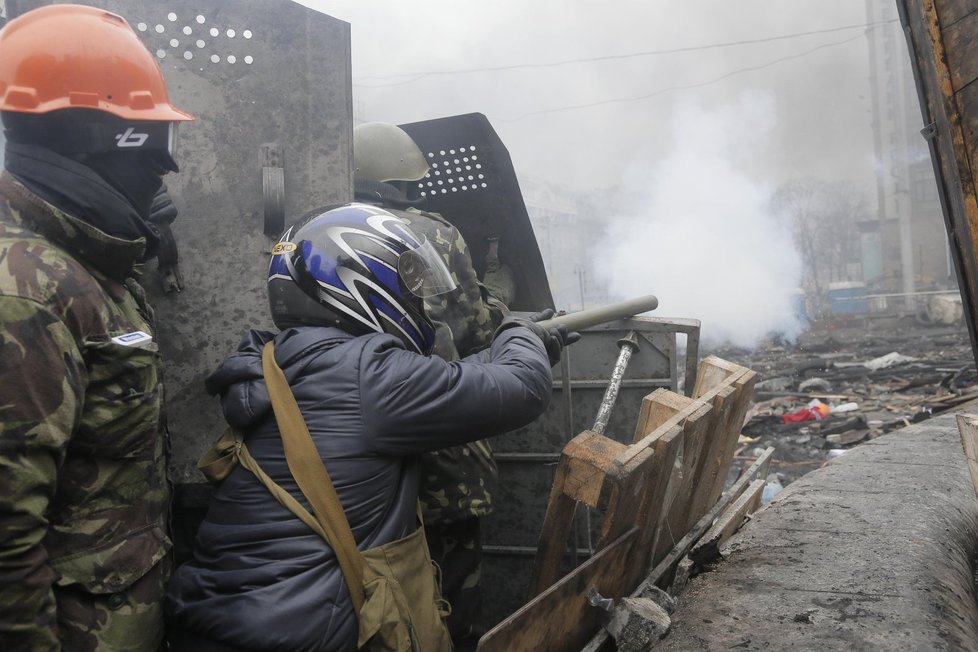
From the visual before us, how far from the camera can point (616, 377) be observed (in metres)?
3.46

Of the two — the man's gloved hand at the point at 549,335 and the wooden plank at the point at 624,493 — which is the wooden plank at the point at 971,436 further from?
the man's gloved hand at the point at 549,335

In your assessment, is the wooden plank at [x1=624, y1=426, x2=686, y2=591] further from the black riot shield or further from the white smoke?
the white smoke

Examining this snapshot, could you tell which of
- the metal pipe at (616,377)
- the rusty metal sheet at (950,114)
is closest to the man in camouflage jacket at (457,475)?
the metal pipe at (616,377)

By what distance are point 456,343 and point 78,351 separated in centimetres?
177

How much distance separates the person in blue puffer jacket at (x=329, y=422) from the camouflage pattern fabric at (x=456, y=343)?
0.64 meters

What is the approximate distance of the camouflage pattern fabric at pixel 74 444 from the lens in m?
1.50

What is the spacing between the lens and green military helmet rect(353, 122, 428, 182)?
3.80 m

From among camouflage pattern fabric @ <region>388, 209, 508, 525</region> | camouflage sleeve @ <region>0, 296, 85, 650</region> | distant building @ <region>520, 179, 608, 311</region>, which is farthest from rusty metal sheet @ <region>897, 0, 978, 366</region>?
distant building @ <region>520, 179, 608, 311</region>

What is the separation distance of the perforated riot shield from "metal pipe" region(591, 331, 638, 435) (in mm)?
1493

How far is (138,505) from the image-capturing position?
1.88m

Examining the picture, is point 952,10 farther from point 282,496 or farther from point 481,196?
point 481,196

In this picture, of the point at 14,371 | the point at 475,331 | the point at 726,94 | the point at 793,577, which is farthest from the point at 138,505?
the point at 726,94

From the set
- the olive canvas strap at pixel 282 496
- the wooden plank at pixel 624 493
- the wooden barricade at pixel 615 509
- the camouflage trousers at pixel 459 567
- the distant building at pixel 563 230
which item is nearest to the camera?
the olive canvas strap at pixel 282 496

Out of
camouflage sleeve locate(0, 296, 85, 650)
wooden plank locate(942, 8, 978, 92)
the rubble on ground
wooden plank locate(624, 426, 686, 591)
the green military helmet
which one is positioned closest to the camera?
camouflage sleeve locate(0, 296, 85, 650)
